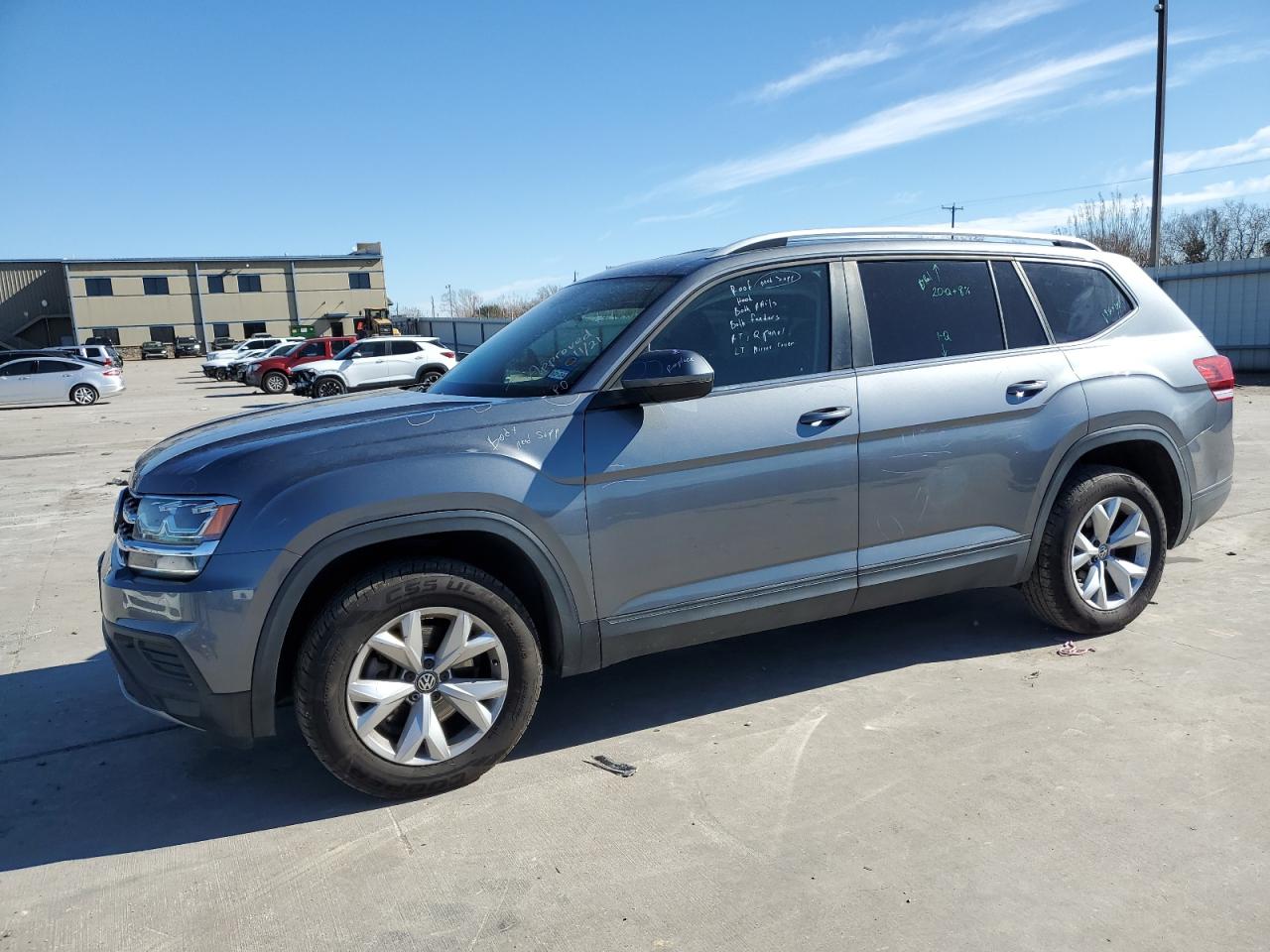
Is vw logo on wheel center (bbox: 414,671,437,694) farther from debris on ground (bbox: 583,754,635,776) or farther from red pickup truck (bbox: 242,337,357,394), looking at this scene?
red pickup truck (bbox: 242,337,357,394)

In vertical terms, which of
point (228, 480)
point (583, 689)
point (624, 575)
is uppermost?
point (228, 480)

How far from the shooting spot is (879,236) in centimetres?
428

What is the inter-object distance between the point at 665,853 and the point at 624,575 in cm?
101

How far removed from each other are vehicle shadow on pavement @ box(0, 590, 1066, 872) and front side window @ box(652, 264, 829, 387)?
4.78 feet

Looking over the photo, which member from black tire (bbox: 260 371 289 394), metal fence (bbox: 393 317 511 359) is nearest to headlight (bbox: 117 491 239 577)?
black tire (bbox: 260 371 289 394)

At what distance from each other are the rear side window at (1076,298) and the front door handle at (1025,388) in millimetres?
343

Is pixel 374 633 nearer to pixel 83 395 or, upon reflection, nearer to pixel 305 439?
pixel 305 439

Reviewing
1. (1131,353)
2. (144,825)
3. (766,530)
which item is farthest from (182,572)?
(1131,353)

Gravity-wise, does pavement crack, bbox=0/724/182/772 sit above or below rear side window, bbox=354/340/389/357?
below

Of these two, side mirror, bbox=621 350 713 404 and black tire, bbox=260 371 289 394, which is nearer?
side mirror, bbox=621 350 713 404

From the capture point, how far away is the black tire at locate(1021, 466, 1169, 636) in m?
4.44

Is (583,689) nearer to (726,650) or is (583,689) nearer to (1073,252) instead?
(726,650)

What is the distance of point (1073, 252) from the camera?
475 centimetres

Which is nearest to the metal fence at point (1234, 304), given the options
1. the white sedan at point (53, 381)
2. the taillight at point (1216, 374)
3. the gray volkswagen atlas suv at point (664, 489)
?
the taillight at point (1216, 374)
